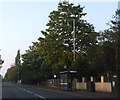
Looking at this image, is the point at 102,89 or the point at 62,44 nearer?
the point at 102,89

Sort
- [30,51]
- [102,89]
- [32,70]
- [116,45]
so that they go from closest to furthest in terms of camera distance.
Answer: [116,45] → [102,89] → [32,70] → [30,51]

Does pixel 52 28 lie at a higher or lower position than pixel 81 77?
higher

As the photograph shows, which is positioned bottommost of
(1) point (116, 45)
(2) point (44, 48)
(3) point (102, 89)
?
(3) point (102, 89)

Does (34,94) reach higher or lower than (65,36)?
lower

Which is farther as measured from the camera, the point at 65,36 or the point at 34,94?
the point at 65,36

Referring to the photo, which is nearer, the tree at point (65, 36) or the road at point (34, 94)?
the road at point (34, 94)

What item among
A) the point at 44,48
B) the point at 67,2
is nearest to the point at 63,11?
the point at 67,2

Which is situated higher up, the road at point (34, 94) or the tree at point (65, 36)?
the tree at point (65, 36)

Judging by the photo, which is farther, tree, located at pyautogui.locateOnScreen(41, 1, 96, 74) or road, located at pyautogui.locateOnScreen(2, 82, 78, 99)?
tree, located at pyautogui.locateOnScreen(41, 1, 96, 74)

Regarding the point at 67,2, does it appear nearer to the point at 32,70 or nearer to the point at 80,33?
the point at 80,33

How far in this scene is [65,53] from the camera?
67.8 metres

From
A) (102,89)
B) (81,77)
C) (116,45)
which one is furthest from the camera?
(81,77)

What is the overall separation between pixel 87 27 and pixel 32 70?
3528 cm

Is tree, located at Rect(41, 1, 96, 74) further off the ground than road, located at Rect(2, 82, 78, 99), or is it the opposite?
tree, located at Rect(41, 1, 96, 74)
